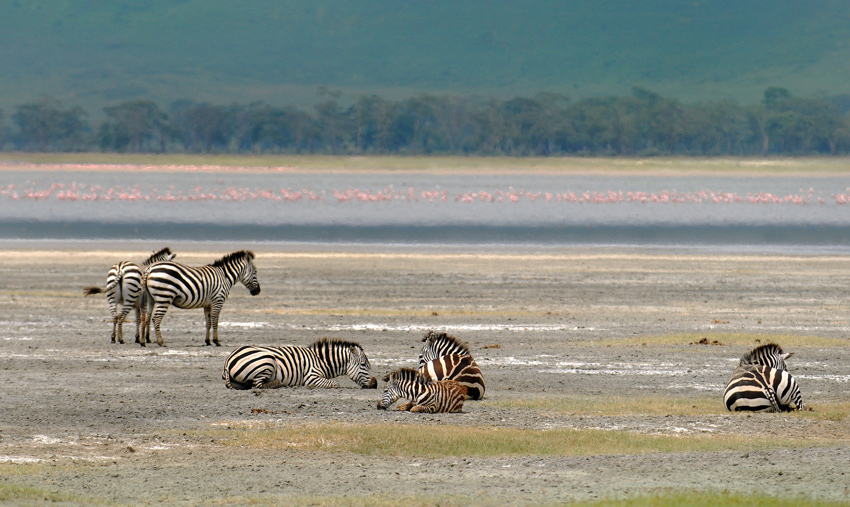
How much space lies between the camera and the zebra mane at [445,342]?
1557 centimetres

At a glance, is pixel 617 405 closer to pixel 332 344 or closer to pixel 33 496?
pixel 332 344

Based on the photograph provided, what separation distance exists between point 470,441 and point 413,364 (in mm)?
5623

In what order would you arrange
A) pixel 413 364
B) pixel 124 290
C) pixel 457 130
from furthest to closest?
1. pixel 457 130
2. pixel 124 290
3. pixel 413 364

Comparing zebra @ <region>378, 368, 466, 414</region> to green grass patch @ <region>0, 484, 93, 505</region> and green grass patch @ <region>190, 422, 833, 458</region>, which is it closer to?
green grass patch @ <region>190, 422, 833, 458</region>

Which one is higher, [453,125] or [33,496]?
[453,125]

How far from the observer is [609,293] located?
2931cm

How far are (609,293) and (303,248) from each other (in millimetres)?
16844

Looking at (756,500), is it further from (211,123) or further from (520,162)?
(211,123)

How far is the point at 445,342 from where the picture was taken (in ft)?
51.9

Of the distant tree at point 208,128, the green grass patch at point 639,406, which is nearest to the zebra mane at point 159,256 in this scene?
the green grass patch at point 639,406

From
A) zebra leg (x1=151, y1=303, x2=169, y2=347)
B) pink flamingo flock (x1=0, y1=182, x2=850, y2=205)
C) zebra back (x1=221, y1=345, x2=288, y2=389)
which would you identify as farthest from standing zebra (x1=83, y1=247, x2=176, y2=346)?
pink flamingo flock (x1=0, y1=182, x2=850, y2=205)

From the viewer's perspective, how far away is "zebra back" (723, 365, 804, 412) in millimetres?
14266

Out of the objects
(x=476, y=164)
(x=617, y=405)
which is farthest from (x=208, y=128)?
(x=617, y=405)

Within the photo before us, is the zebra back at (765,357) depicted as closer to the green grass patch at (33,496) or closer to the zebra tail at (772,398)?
the zebra tail at (772,398)
